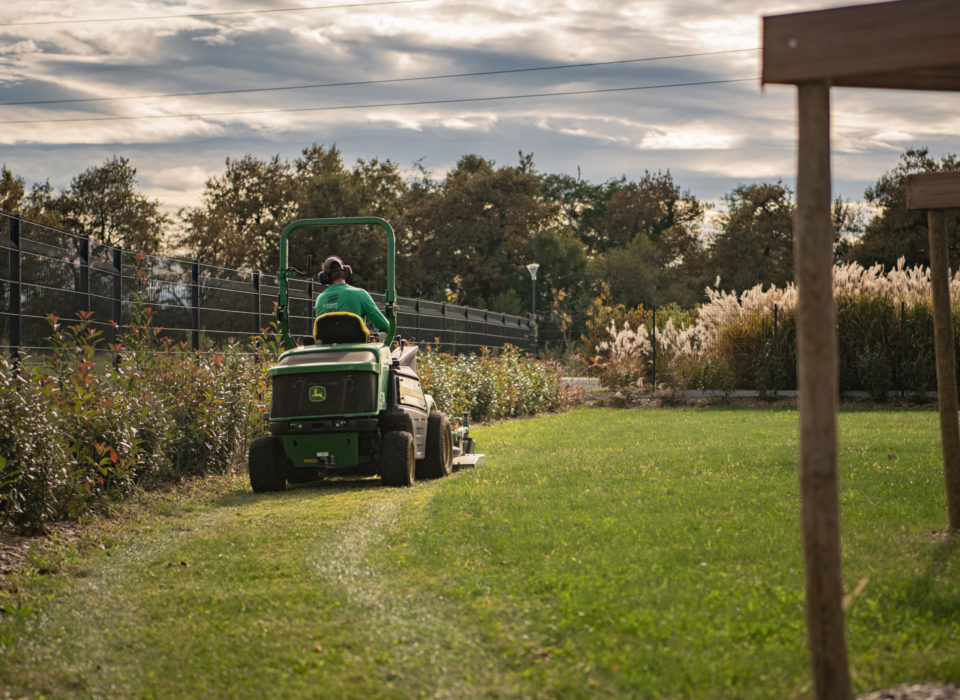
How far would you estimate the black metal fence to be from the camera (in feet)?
27.1

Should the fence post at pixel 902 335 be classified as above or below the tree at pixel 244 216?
below

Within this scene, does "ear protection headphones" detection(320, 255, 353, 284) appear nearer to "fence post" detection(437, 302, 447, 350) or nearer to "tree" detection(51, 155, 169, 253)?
"fence post" detection(437, 302, 447, 350)

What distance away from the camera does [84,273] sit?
934 centimetres

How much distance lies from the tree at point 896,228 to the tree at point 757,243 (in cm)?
365

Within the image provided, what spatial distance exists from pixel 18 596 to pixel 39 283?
4485 mm

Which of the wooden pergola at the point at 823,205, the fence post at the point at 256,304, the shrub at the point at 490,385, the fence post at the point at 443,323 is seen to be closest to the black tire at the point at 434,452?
the fence post at the point at 256,304

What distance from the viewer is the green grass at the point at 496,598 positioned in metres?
3.61

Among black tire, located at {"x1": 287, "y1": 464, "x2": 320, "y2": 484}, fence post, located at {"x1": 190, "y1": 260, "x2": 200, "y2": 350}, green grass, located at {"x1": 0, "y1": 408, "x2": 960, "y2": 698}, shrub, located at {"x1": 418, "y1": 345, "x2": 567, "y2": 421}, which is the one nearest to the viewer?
green grass, located at {"x1": 0, "y1": 408, "x2": 960, "y2": 698}

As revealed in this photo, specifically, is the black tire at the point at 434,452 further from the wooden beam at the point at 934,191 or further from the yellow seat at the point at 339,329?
the wooden beam at the point at 934,191

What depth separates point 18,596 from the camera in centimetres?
499

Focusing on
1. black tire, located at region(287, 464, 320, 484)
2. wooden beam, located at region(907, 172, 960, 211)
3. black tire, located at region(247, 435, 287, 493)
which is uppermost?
wooden beam, located at region(907, 172, 960, 211)

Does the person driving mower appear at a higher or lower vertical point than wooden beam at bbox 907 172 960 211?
lower

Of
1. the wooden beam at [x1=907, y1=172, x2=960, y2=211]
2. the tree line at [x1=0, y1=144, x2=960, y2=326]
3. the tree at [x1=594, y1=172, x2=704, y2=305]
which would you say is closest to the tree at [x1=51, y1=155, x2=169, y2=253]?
the tree line at [x1=0, y1=144, x2=960, y2=326]

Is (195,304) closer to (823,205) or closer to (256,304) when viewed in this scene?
(256,304)
